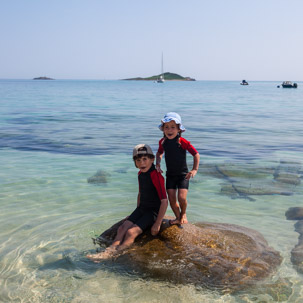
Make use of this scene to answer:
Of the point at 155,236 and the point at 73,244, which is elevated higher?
the point at 155,236

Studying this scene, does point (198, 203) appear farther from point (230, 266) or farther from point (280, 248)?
point (230, 266)

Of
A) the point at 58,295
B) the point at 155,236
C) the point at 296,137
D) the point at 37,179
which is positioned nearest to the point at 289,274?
the point at 155,236

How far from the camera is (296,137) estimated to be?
57.9ft

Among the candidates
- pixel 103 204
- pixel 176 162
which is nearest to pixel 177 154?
pixel 176 162

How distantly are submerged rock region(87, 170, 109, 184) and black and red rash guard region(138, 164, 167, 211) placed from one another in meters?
4.36

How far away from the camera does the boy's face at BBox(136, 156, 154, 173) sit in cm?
510

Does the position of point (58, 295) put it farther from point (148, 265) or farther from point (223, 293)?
point (223, 293)

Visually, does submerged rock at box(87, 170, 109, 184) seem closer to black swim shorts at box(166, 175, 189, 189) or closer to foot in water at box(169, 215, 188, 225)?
black swim shorts at box(166, 175, 189, 189)

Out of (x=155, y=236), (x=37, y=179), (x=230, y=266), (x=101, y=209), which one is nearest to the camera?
(x=230, y=266)

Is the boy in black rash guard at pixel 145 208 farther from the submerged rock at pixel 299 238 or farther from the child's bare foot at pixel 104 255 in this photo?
the submerged rock at pixel 299 238

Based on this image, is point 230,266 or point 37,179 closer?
point 230,266

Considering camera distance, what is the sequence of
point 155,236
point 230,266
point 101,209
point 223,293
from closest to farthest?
point 223,293 → point 230,266 → point 155,236 → point 101,209

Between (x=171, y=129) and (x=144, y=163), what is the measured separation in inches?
26.3

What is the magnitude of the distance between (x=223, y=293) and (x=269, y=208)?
3857 millimetres
